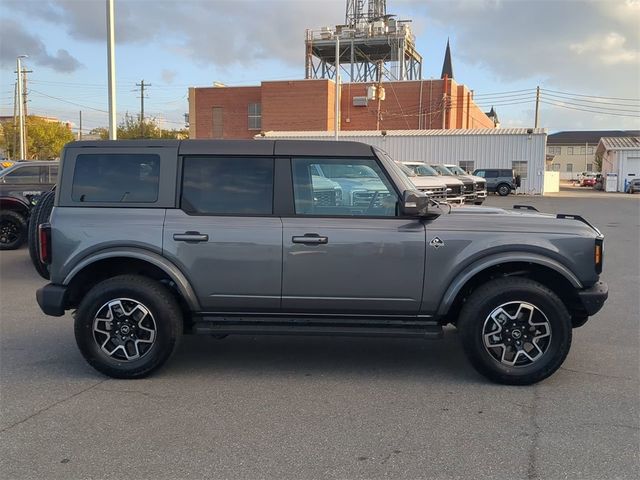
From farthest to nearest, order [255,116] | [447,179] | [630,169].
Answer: [255,116] → [630,169] → [447,179]

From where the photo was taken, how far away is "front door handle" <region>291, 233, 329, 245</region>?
4.75m

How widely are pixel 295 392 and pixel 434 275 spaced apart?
1442 millimetres

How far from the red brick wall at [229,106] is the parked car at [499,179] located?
2496 cm

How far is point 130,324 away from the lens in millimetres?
4918

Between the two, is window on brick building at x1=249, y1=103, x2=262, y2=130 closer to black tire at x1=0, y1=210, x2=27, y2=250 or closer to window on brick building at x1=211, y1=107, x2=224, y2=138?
window on brick building at x1=211, y1=107, x2=224, y2=138

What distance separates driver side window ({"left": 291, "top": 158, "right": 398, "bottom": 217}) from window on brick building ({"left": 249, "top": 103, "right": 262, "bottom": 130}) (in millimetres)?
51420

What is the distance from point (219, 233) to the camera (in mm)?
4809

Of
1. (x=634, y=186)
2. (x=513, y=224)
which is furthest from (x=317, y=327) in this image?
(x=634, y=186)

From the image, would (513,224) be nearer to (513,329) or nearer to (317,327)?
(513,329)

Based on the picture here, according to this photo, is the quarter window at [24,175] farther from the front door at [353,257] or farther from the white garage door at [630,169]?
the white garage door at [630,169]

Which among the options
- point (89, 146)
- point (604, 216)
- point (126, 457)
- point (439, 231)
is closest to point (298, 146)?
point (439, 231)

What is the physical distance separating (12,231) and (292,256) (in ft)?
33.4

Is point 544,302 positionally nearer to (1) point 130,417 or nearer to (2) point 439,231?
(2) point 439,231

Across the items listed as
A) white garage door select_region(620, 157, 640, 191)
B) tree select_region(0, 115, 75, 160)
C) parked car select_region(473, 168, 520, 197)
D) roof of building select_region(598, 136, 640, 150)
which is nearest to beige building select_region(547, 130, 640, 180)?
roof of building select_region(598, 136, 640, 150)
